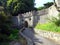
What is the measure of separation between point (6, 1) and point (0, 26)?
127ft

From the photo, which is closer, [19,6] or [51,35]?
[51,35]

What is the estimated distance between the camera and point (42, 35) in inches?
1149

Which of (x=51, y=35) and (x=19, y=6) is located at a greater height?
(x=19, y=6)

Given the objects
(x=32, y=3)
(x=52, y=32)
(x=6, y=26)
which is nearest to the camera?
(x=6, y=26)

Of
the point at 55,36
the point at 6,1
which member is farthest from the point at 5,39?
the point at 6,1

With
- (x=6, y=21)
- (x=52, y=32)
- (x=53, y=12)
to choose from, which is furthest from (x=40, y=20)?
(x=6, y=21)

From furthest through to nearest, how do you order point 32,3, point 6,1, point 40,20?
point 6,1 < point 32,3 < point 40,20

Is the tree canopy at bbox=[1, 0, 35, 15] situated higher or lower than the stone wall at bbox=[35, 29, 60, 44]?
higher

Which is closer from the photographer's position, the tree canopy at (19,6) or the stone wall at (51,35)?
the stone wall at (51,35)

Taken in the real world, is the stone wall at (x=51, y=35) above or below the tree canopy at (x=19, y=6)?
below

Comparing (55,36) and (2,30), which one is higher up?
(2,30)

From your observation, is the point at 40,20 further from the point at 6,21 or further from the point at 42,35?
the point at 6,21

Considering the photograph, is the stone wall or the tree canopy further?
the tree canopy

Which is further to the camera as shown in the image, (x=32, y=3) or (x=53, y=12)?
(x=32, y=3)
